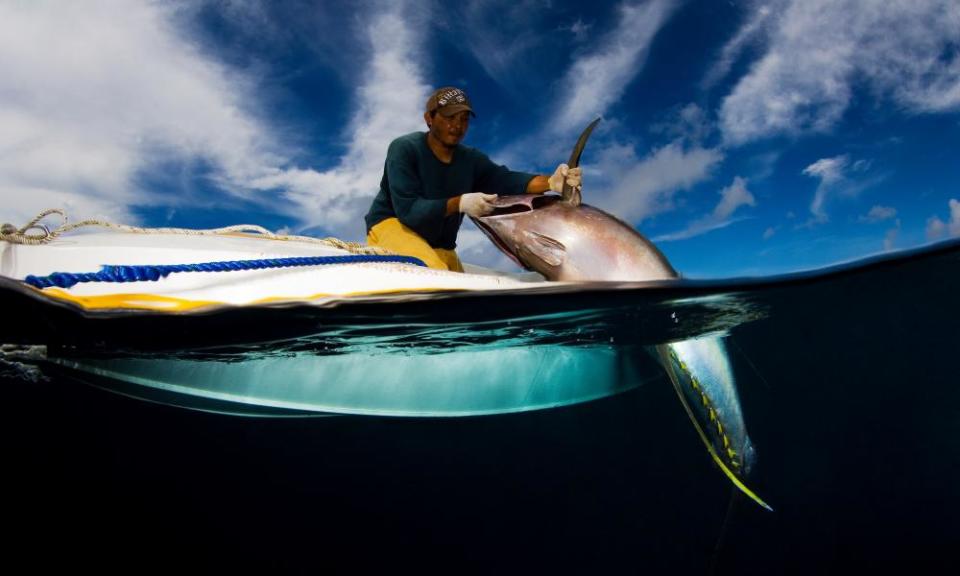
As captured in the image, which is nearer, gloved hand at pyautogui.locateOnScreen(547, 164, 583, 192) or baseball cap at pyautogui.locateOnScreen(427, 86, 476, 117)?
gloved hand at pyautogui.locateOnScreen(547, 164, 583, 192)

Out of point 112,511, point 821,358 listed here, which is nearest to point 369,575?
point 112,511

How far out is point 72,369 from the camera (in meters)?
2.58

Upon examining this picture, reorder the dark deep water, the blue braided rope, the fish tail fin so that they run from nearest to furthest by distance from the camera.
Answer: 1. the blue braided rope
2. the fish tail fin
3. the dark deep water

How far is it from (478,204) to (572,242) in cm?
54

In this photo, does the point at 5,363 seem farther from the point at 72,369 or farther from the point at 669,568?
the point at 669,568

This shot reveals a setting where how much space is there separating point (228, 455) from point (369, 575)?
5.70 feet

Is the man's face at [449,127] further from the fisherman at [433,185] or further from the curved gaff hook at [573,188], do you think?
the curved gaff hook at [573,188]

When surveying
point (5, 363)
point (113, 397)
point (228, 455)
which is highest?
point (5, 363)

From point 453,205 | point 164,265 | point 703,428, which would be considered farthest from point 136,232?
point 703,428

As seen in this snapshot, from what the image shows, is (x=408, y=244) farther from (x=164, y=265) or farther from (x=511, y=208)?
(x=164, y=265)

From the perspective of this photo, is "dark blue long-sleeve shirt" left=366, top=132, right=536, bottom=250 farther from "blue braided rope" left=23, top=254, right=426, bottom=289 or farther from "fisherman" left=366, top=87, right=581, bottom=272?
"blue braided rope" left=23, top=254, right=426, bottom=289

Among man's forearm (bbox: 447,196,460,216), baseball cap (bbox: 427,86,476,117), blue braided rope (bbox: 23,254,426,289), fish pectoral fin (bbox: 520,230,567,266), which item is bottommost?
blue braided rope (bbox: 23,254,426,289)

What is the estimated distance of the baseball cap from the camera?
2.94 meters

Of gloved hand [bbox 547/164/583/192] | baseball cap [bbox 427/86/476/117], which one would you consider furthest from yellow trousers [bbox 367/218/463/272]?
gloved hand [bbox 547/164/583/192]
